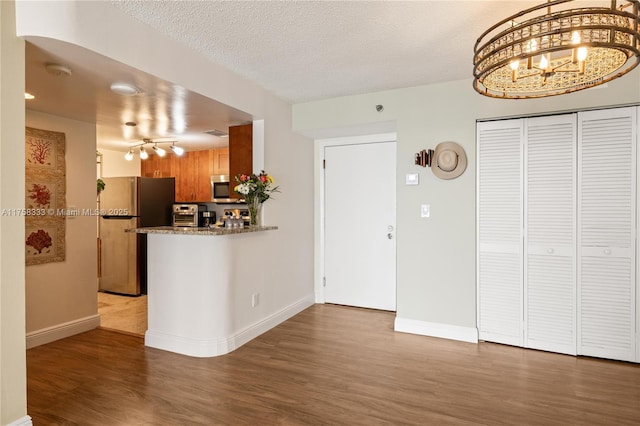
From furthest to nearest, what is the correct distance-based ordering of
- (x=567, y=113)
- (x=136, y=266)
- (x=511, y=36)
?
(x=136, y=266)
(x=567, y=113)
(x=511, y=36)

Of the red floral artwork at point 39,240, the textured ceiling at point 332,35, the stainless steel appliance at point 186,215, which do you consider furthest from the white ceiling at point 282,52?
the stainless steel appliance at point 186,215

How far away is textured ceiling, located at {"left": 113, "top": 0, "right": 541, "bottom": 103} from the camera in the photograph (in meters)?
2.15

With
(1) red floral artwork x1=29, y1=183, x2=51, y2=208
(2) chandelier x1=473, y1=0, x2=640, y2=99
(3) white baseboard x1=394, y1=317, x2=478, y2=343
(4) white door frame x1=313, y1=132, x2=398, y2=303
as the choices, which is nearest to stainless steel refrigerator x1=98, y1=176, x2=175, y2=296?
(1) red floral artwork x1=29, y1=183, x2=51, y2=208

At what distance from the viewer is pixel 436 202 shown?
11.4ft

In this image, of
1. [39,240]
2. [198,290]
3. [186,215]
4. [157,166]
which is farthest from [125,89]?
[157,166]

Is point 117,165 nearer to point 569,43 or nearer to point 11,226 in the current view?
point 11,226

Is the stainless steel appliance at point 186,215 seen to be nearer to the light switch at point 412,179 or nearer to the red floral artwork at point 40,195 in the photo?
the red floral artwork at point 40,195

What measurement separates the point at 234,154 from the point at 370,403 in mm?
2834

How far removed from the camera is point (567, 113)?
9.96 feet

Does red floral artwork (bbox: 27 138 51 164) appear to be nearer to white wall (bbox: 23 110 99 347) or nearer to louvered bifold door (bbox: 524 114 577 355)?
white wall (bbox: 23 110 99 347)

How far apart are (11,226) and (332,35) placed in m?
2.35

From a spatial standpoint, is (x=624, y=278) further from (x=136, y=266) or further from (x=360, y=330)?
(x=136, y=266)

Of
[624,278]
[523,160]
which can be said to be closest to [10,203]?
[523,160]

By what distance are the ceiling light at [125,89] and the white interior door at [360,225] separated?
2487mm
